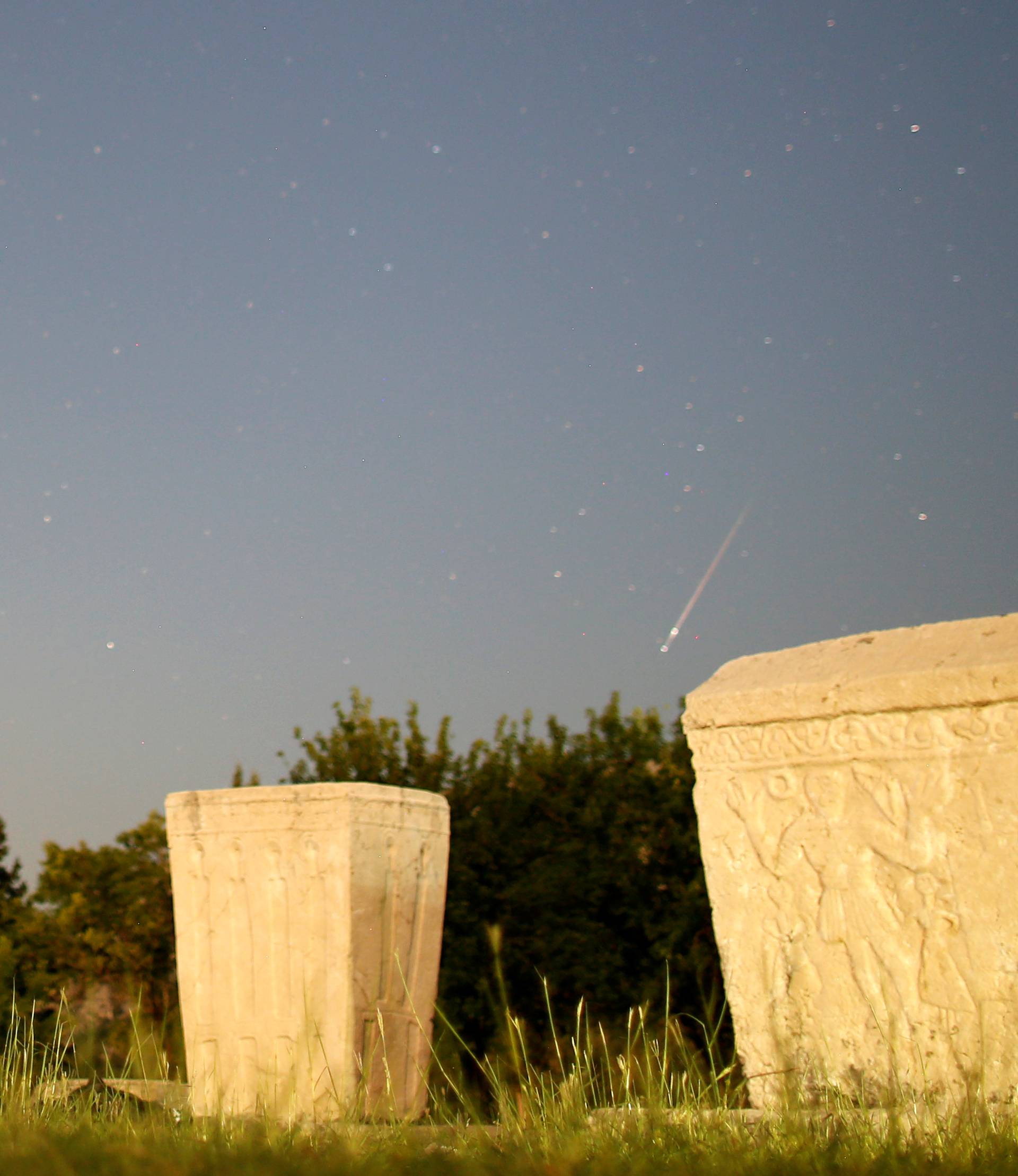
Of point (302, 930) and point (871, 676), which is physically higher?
point (871, 676)

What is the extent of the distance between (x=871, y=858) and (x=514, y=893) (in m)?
6.50

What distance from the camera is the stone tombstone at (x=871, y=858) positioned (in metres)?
3.39

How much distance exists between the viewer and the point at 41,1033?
6.77 metres

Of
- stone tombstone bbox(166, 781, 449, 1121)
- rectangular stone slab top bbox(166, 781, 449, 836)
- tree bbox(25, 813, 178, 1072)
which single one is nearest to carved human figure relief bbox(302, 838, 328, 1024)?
stone tombstone bbox(166, 781, 449, 1121)

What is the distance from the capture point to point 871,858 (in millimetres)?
3590

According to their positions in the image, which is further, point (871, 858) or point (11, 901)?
point (11, 901)

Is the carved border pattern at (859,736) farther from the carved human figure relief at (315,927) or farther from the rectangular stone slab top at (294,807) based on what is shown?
the carved human figure relief at (315,927)

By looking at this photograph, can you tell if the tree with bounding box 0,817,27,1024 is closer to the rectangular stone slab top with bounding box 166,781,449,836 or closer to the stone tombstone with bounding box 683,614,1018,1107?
the rectangular stone slab top with bounding box 166,781,449,836

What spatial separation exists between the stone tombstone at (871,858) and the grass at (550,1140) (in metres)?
0.28

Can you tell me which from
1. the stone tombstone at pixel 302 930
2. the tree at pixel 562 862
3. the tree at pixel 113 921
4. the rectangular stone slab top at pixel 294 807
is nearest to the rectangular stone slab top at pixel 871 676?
the rectangular stone slab top at pixel 294 807

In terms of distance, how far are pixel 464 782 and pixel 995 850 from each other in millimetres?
8055

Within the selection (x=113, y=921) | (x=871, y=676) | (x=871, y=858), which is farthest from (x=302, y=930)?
(x=113, y=921)

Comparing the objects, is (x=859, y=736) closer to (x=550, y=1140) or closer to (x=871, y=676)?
(x=871, y=676)

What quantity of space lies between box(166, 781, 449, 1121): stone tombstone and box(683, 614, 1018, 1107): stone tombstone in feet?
7.08
